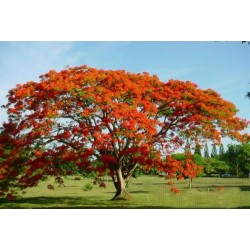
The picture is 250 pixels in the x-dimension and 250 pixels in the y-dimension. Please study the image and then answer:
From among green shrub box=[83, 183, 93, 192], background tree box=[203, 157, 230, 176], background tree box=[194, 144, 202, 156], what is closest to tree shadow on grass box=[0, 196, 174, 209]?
green shrub box=[83, 183, 93, 192]

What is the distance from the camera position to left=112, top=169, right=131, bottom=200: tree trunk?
13.4m

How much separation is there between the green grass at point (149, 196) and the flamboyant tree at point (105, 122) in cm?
98

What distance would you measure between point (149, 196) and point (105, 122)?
4.20 meters

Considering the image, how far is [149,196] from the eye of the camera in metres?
14.4

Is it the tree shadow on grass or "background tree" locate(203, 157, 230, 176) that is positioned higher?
"background tree" locate(203, 157, 230, 176)

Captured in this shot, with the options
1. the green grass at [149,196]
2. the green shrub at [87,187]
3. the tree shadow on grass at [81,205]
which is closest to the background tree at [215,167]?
the green grass at [149,196]

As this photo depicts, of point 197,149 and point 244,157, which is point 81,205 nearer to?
point 197,149

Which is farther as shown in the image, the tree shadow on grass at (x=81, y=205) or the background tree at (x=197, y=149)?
the background tree at (x=197, y=149)

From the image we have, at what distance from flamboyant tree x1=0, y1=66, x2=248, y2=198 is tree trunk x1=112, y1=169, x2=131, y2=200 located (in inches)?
1.5

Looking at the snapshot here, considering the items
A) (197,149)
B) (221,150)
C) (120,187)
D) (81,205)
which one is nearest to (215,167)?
(221,150)

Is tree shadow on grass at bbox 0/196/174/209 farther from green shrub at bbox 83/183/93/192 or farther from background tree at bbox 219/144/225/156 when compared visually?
background tree at bbox 219/144/225/156

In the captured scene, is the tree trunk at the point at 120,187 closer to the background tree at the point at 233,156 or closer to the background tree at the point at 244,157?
the background tree at the point at 233,156

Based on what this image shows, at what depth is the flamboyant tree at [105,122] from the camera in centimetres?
1180

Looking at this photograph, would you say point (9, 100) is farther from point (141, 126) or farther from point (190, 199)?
point (190, 199)
